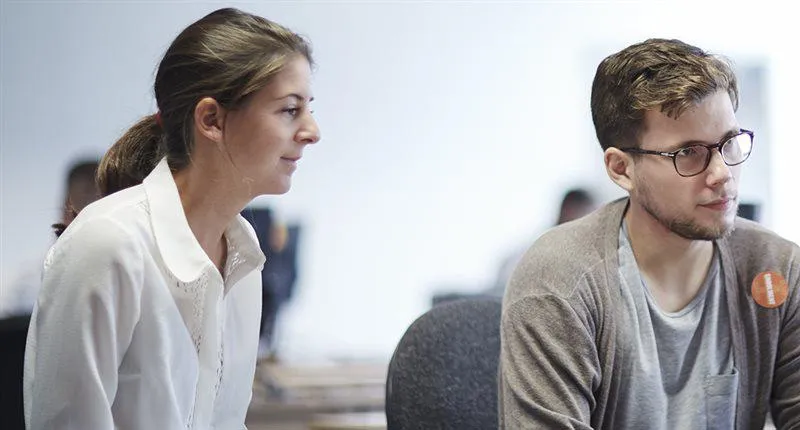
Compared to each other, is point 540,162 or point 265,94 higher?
point 265,94

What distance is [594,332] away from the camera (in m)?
1.45

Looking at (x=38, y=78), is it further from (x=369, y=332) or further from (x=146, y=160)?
(x=146, y=160)

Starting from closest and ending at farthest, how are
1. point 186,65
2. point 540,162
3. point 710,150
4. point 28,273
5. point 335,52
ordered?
point 186,65
point 710,150
point 28,273
point 335,52
point 540,162

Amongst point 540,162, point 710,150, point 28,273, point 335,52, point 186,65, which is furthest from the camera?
point 540,162

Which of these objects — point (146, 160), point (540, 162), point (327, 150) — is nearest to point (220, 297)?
point (146, 160)

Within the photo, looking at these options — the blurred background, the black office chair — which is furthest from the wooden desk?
the black office chair

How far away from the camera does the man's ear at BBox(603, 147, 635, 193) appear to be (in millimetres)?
1551

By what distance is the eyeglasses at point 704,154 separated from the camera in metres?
1.47

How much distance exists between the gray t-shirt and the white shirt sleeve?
74 centimetres

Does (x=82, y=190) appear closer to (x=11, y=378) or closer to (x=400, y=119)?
(x=11, y=378)

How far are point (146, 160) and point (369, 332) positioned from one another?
6.66 ft

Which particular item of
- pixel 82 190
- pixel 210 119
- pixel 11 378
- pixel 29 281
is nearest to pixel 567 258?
pixel 210 119

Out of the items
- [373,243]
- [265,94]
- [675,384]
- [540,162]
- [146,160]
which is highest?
[265,94]

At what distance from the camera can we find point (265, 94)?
1.38m
